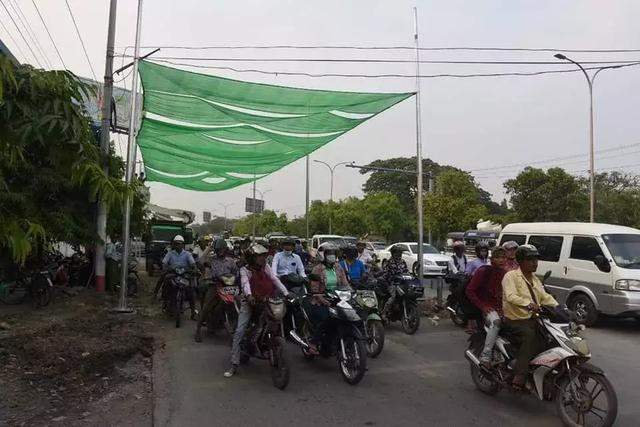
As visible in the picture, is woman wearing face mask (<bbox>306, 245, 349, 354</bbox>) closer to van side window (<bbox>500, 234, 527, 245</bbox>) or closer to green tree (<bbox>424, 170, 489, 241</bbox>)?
van side window (<bbox>500, 234, 527, 245</bbox>)

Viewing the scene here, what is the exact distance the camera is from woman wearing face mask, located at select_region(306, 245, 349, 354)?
645 cm

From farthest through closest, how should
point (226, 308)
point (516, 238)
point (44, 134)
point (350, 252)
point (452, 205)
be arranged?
point (452, 205) → point (516, 238) → point (350, 252) → point (226, 308) → point (44, 134)

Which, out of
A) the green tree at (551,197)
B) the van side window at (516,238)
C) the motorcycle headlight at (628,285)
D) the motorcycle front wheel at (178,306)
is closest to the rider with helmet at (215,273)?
the motorcycle front wheel at (178,306)

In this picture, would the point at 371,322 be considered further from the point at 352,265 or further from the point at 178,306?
the point at 178,306

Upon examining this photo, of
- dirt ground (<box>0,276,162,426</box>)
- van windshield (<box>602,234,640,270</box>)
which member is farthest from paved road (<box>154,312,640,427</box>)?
van windshield (<box>602,234,640,270</box>)

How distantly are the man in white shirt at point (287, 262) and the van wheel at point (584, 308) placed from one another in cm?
505

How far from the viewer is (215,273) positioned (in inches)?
361

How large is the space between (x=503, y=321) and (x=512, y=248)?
5.44ft

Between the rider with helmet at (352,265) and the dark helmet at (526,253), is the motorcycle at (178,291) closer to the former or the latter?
the rider with helmet at (352,265)

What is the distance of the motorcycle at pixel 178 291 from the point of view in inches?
379

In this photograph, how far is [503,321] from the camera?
17.3ft

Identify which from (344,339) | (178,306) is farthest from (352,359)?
(178,306)

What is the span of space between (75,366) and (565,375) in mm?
5255

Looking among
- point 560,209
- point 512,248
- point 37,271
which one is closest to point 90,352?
point 37,271
